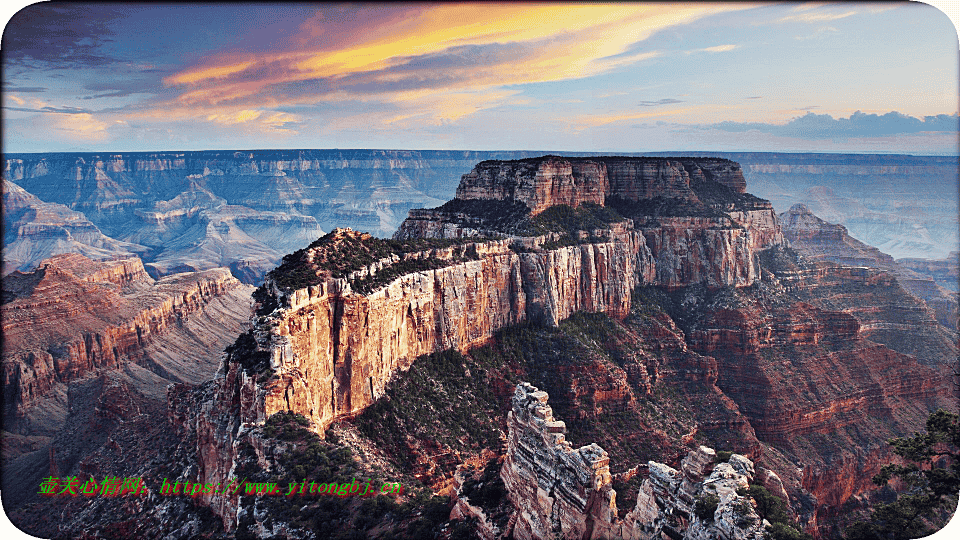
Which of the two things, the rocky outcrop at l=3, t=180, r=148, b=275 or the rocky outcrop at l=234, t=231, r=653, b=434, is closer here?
the rocky outcrop at l=234, t=231, r=653, b=434

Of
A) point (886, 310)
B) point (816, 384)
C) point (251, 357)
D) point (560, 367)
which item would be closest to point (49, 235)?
point (560, 367)

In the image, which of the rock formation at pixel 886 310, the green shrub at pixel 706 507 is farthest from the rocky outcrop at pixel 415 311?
the rock formation at pixel 886 310

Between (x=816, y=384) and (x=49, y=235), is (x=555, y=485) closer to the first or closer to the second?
(x=816, y=384)

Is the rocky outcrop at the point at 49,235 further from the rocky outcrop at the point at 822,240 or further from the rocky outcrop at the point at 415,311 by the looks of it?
the rocky outcrop at the point at 822,240

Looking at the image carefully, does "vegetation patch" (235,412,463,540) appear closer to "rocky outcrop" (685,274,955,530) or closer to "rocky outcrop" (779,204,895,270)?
"rocky outcrop" (685,274,955,530)

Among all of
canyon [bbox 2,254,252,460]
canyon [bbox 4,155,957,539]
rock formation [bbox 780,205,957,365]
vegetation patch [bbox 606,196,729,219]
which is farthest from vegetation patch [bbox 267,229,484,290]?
rock formation [bbox 780,205,957,365]

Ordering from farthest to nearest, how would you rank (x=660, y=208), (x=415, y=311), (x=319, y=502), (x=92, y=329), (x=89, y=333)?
(x=92, y=329), (x=89, y=333), (x=660, y=208), (x=415, y=311), (x=319, y=502)
